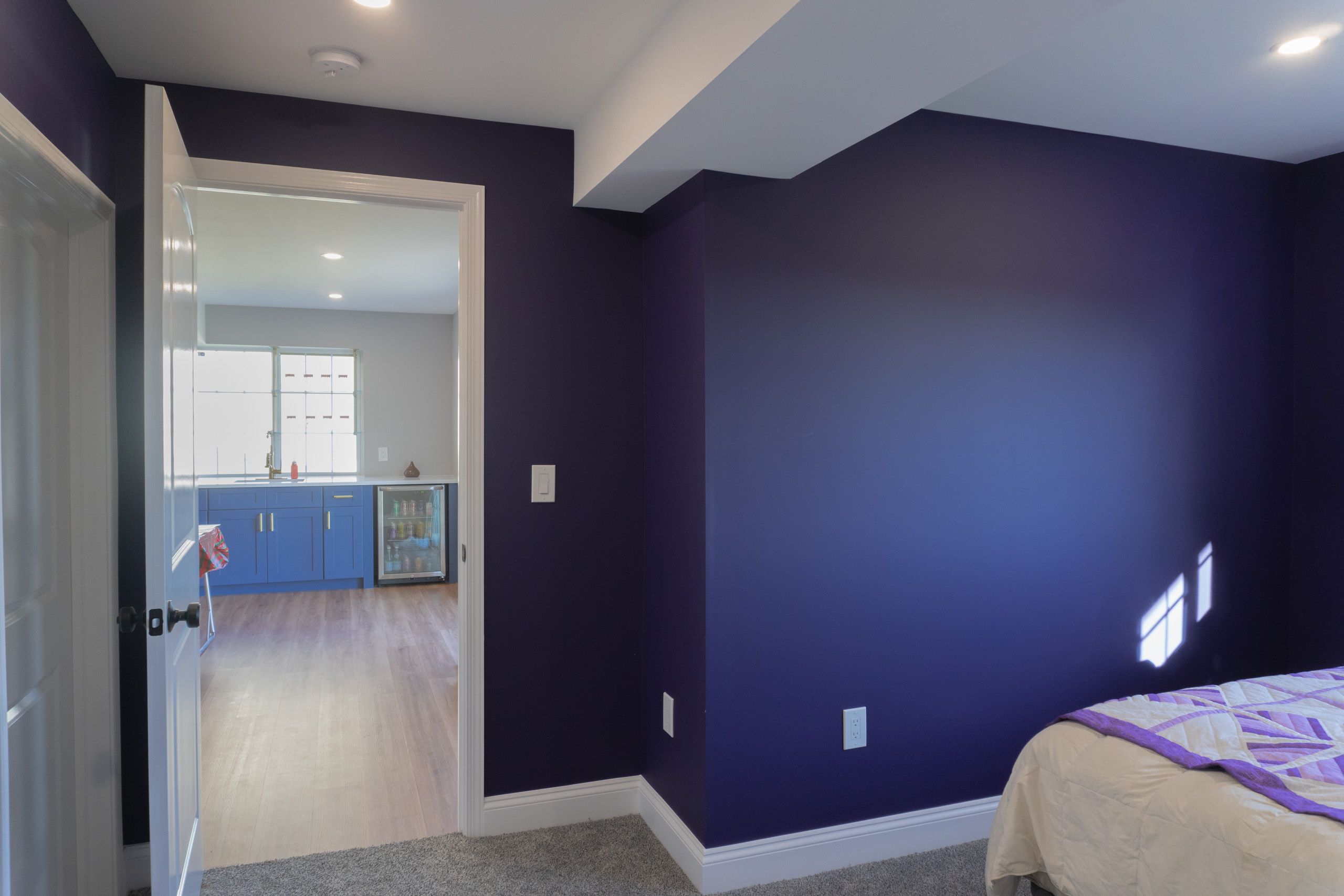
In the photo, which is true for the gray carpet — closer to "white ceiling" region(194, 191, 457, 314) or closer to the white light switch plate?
the white light switch plate

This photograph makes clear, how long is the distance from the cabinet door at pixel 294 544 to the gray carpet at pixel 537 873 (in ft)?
14.9

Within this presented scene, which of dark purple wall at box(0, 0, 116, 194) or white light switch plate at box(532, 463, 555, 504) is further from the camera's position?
white light switch plate at box(532, 463, 555, 504)

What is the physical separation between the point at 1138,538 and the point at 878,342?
48.6 inches

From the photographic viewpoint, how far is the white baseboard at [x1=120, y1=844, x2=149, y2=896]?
2438 millimetres

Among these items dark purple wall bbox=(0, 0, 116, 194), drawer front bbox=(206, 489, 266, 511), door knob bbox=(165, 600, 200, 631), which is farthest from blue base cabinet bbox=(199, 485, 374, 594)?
door knob bbox=(165, 600, 200, 631)

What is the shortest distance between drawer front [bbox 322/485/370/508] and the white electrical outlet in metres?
5.27

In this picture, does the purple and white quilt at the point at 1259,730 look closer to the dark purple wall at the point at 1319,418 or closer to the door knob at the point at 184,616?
the dark purple wall at the point at 1319,418

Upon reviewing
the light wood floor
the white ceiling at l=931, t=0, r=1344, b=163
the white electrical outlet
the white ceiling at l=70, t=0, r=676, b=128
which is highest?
the white ceiling at l=931, t=0, r=1344, b=163

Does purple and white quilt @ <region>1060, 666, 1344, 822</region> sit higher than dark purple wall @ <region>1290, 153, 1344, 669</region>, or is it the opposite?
dark purple wall @ <region>1290, 153, 1344, 669</region>

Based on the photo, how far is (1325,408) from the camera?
126 inches

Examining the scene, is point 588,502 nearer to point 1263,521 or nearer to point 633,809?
point 633,809

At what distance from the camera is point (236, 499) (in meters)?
6.62

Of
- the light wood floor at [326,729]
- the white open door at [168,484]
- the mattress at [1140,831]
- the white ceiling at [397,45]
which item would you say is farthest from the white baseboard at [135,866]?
the mattress at [1140,831]

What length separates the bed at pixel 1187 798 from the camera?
1557 mm
